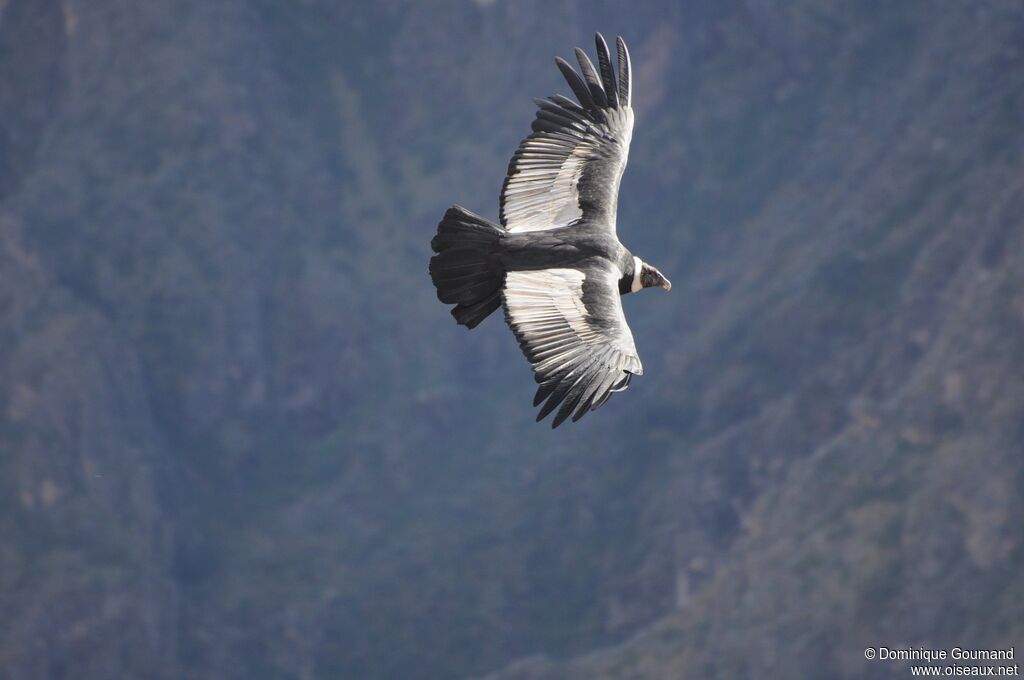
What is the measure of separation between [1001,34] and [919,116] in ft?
25.8

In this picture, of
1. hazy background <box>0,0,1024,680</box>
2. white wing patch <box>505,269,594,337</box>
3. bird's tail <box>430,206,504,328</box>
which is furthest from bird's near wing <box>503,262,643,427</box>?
→ hazy background <box>0,0,1024,680</box>

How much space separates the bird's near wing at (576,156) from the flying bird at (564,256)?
0.02 m

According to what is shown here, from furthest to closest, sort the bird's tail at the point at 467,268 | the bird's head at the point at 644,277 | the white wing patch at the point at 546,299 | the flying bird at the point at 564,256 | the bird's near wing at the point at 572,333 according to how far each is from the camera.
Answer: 1. the bird's head at the point at 644,277
2. the bird's tail at the point at 467,268
3. the white wing patch at the point at 546,299
4. the flying bird at the point at 564,256
5. the bird's near wing at the point at 572,333

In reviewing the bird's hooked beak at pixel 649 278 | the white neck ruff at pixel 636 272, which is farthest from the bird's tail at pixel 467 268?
the bird's hooked beak at pixel 649 278

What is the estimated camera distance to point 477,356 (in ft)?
460

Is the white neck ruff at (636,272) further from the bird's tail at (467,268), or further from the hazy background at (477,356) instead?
the hazy background at (477,356)

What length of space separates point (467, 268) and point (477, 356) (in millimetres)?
114635

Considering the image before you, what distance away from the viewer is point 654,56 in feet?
474

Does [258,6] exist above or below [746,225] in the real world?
above

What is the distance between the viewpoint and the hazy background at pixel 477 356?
95.0 metres

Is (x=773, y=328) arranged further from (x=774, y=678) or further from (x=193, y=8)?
(x=193, y=8)

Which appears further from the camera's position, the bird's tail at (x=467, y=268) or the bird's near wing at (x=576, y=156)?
the bird's near wing at (x=576, y=156)

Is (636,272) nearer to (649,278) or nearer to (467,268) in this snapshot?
(649,278)

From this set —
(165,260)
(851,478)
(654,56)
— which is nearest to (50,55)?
(165,260)
